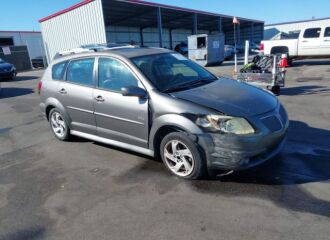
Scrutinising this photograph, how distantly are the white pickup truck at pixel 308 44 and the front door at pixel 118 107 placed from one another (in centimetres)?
1483

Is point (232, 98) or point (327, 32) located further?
point (327, 32)

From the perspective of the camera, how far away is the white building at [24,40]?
3928 cm

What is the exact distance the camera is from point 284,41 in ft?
55.2

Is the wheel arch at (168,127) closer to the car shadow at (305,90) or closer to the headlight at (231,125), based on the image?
the headlight at (231,125)

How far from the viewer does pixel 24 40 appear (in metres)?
40.9

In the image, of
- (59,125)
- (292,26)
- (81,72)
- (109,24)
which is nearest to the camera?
(81,72)

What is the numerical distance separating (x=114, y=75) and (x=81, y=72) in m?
0.85

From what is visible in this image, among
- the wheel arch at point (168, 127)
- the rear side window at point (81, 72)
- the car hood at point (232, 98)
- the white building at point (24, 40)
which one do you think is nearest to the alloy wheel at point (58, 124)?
the rear side window at point (81, 72)

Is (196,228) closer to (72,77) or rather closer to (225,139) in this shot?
(225,139)

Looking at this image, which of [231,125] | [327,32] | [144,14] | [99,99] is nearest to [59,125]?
[99,99]

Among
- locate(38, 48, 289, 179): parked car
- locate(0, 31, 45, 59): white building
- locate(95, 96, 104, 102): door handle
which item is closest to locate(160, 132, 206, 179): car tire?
locate(38, 48, 289, 179): parked car

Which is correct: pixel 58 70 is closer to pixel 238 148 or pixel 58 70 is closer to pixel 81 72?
pixel 81 72

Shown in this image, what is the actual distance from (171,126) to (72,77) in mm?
2358

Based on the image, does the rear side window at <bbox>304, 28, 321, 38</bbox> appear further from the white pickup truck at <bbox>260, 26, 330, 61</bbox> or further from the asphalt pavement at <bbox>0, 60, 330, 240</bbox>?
the asphalt pavement at <bbox>0, 60, 330, 240</bbox>
